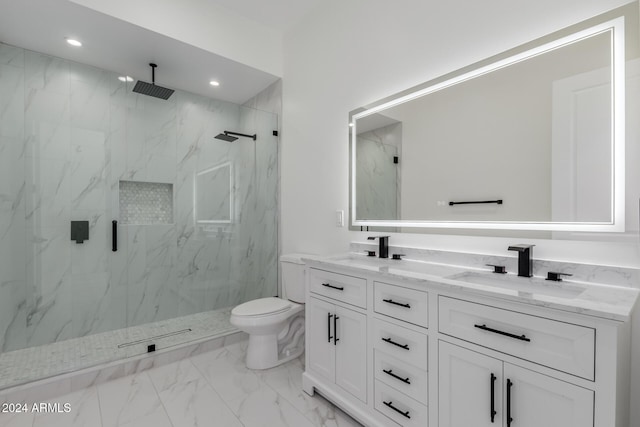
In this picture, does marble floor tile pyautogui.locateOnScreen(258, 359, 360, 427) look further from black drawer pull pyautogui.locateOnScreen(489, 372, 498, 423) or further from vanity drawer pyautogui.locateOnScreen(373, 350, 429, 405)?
black drawer pull pyautogui.locateOnScreen(489, 372, 498, 423)

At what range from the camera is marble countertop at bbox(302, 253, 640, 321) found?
0.96 meters

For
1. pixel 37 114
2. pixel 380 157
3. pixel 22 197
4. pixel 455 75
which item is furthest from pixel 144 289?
pixel 455 75

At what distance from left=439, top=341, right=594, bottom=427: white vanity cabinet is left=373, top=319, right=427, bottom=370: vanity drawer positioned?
93 mm

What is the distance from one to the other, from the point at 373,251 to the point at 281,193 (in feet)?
4.39

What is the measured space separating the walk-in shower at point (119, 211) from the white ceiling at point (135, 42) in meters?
0.19

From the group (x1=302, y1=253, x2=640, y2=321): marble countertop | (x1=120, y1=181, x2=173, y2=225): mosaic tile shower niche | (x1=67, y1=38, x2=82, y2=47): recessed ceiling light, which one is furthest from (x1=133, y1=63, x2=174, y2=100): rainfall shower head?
(x1=302, y1=253, x2=640, y2=321): marble countertop

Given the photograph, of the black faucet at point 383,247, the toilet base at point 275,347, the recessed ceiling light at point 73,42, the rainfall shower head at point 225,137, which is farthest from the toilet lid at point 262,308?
the recessed ceiling light at point 73,42

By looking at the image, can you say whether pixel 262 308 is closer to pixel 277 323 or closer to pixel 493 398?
pixel 277 323

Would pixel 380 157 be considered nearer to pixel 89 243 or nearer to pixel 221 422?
pixel 221 422

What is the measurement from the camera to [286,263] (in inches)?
106

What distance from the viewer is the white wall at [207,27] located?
2305 mm

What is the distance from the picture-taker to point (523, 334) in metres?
1.08

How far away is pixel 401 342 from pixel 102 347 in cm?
244

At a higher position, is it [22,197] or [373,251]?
[22,197]
